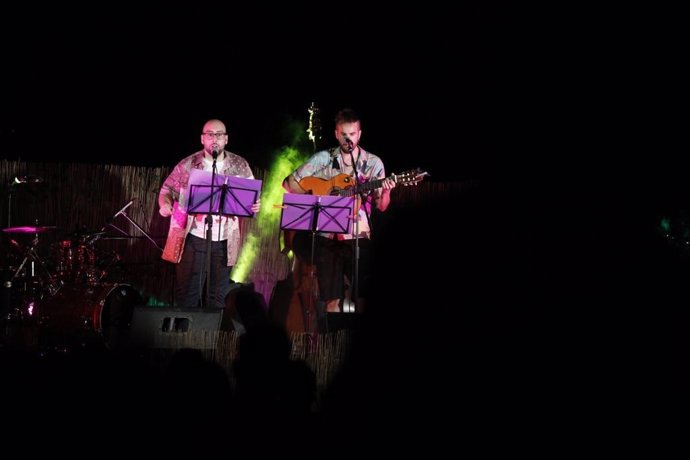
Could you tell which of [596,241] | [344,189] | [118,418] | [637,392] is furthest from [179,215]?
[637,392]

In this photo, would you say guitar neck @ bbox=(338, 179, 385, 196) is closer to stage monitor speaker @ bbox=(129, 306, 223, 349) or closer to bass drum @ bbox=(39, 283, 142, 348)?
stage monitor speaker @ bbox=(129, 306, 223, 349)

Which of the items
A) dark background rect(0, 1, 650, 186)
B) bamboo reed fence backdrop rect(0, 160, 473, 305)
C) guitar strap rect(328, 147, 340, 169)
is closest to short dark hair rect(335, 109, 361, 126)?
guitar strap rect(328, 147, 340, 169)

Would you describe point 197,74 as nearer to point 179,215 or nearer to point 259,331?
point 179,215

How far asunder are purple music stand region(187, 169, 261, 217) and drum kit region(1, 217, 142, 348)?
142 centimetres

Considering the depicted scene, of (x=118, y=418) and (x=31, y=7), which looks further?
(x=31, y=7)

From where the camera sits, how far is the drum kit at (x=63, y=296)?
6969 millimetres

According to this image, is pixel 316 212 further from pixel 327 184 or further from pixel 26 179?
pixel 26 179

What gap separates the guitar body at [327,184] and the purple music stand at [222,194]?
0.80 metres

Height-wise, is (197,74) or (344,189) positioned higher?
(197,74)

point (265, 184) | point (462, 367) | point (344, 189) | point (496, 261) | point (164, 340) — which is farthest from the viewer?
point (265, 184)

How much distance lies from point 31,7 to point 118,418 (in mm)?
7325

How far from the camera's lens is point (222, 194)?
6.34m

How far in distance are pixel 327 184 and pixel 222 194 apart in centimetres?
114

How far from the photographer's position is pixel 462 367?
2.69 meters
